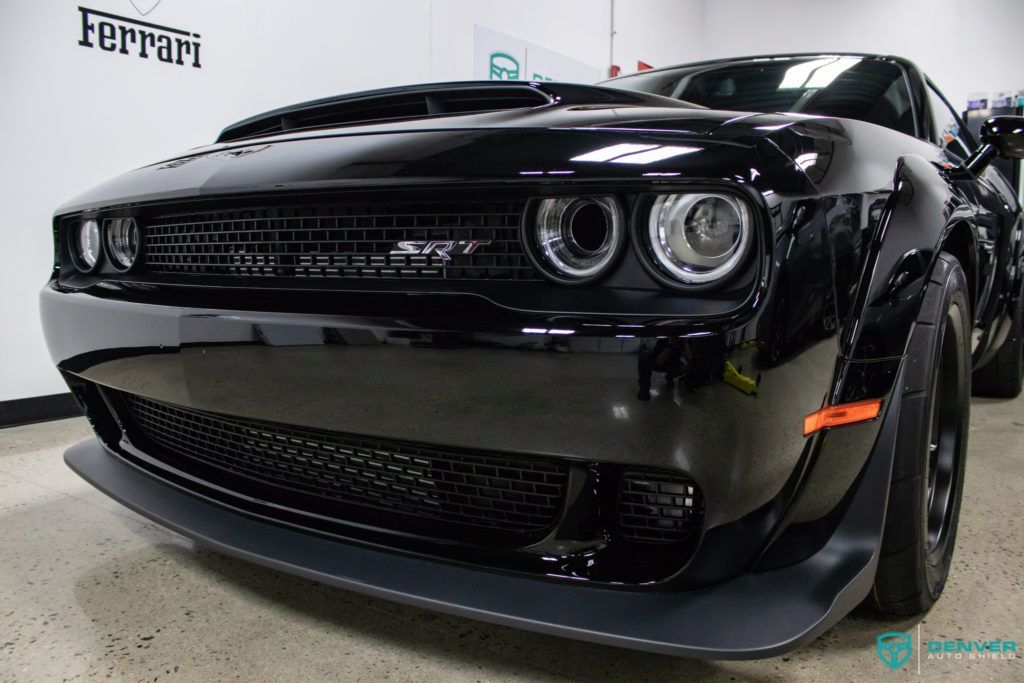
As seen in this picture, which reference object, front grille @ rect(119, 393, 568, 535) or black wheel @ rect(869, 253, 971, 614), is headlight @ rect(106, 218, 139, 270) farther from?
black wheel @ rect(869, 253, 971, 614)

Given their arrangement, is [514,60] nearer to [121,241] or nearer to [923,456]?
[121,241]

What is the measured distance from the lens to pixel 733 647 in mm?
810

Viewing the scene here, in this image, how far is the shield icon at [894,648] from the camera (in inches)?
43.7

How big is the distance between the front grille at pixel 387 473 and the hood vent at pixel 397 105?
60 cm

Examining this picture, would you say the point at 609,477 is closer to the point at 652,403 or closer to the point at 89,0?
the point at 652,403

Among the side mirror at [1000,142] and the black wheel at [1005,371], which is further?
the black wheel at [1005,371]

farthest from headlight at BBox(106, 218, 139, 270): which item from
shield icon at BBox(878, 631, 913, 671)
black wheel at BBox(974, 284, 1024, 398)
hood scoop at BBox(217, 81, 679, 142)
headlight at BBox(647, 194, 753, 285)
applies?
black wheel at BBox(974, 284, 1024, 398)

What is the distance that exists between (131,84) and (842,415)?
122 inches

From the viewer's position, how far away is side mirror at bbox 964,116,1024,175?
5.27 ft

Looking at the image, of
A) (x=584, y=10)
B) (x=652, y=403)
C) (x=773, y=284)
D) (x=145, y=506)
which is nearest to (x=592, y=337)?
(x=652, y=403)

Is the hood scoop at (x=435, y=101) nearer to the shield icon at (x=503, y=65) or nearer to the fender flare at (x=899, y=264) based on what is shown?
the fender flare at (x=899, y=264)

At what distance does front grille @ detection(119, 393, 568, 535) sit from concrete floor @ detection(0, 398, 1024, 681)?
24 centimetres

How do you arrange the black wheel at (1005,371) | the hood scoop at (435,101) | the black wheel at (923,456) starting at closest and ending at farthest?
the black wheel at (923,456), the hood scoop at (435,101), the black wheel at (1005,371)

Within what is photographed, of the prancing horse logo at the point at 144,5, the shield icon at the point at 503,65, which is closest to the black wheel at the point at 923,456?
the prancing horse logo at the point at 144,5
